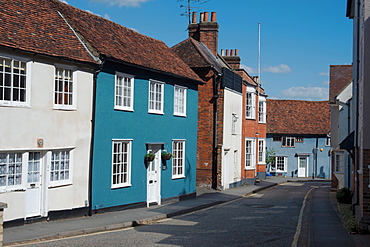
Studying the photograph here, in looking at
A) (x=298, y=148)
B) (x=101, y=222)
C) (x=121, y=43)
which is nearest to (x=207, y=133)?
(x=121, y=43)

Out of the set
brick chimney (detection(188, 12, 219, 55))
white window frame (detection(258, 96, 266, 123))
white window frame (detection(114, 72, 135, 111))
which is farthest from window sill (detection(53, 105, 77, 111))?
white window frame (detection(258, 96, 266, 123))

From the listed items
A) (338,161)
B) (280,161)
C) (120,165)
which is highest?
(120,165)

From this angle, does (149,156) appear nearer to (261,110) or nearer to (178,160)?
(178,160)

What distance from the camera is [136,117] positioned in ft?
66.7

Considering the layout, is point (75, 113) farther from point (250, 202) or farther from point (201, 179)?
point (201, 179)

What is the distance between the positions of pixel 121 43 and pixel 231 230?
9883 mm

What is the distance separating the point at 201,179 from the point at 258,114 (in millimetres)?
11797

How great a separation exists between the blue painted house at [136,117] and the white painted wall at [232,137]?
202 inches

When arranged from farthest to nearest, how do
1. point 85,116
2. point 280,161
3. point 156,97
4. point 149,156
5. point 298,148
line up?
1. point 280,161
2. point 298,148
3. point 156,97
4. point 149,156
5. point 85,116

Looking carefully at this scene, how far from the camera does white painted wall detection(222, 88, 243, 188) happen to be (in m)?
30.8

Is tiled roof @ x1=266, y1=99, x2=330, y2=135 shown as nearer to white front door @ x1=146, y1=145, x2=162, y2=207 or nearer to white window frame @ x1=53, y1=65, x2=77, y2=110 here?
white front door @ x1=146, y1=145, x2=162, y2=207

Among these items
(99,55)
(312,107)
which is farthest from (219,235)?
A: (312,107)

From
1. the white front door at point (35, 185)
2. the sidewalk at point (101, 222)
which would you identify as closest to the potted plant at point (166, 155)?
the sidewalk at point (101, 222)

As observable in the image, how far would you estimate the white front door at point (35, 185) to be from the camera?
15.0 metres
